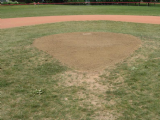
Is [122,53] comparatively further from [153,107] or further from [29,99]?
[29,99]

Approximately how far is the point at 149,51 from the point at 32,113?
5.74 m

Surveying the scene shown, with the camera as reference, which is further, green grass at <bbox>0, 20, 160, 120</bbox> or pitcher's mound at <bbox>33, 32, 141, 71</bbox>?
pitcher's mound at <bbox>33, 32, 141, 71</bbox>

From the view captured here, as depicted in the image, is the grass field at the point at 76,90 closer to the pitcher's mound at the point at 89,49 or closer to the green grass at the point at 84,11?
the pitcher's mound at the point at 89,49

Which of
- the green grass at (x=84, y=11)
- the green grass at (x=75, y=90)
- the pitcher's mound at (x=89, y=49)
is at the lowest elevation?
the green grass at (x=75, y=90)

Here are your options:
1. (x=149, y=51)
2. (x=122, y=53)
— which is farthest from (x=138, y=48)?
(x=122, y=53)

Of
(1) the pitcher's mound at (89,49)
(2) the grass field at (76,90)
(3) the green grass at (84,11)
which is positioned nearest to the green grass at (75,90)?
(2) the grass field at (76,90)

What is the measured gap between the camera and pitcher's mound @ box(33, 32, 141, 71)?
6629mm

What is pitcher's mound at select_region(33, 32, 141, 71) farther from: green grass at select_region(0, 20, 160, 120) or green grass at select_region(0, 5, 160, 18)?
green grass at select_region(0, 5, 160, 18)

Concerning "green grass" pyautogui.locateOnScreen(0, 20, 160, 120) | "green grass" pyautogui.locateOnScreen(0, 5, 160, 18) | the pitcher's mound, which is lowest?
"green grass" pyautogui.locateOnScreen(0, 20, 160, 120)

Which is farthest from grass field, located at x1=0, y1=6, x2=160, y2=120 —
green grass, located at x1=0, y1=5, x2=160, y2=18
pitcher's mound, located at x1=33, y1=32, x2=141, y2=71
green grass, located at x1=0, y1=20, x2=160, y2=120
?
green grass, located at x1=0, y1=5, x2=160, y2=18

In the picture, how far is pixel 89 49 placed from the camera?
25.4ft

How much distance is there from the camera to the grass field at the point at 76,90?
403 centimetres

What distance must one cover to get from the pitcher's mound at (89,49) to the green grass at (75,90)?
1.28 ft

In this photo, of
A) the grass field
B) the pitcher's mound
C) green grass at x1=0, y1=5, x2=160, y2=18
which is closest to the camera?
the grass field
